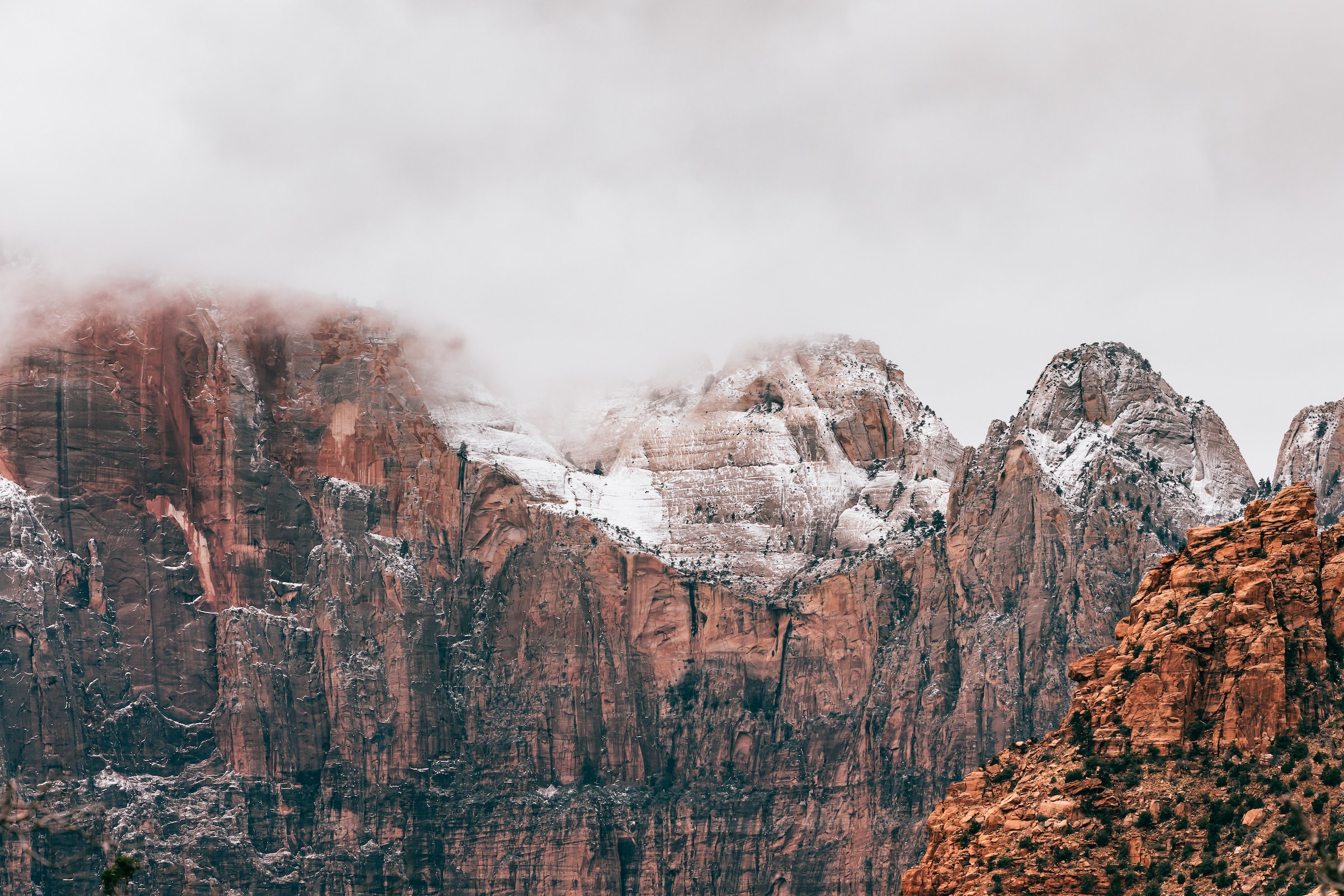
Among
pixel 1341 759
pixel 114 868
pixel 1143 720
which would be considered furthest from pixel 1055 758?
pixel 114 868

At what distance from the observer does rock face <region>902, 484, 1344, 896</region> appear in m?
151

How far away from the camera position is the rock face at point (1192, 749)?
151 metres

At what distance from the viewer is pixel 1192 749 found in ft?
513

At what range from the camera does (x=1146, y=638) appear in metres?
163

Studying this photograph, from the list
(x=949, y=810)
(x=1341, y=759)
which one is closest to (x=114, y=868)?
(x=949, y=810)

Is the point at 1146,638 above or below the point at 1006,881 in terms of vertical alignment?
above

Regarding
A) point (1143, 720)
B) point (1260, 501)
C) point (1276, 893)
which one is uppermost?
point (1260, 501)

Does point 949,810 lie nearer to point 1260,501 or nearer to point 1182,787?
point 1182,787

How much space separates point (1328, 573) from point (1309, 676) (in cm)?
676

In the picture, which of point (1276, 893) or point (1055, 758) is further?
point (1055, 758)

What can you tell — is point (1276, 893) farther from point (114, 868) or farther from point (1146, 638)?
point (114, 868)

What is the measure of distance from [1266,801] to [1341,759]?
4677mm

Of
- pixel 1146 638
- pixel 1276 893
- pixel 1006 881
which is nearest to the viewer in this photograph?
pixel 1276 893

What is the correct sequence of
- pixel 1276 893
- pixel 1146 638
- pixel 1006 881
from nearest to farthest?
1. pixel 1276 893
2. pixel 1006 881
3. pixel 1146 638
